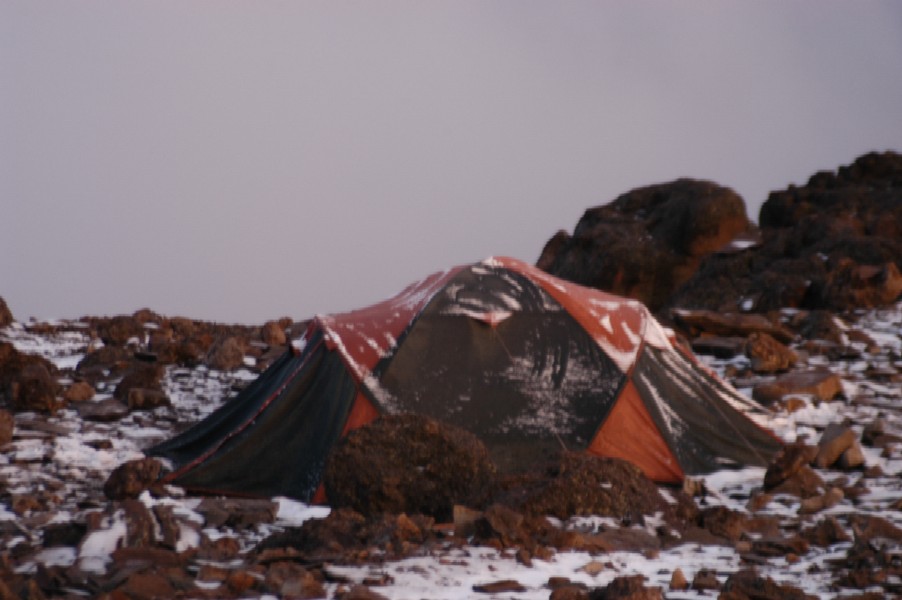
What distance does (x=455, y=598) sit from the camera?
16.5 ft

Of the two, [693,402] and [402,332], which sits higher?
[402,332]

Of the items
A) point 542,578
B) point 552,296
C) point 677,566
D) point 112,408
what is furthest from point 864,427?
point 112,408

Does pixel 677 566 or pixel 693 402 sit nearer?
pixel 677 566

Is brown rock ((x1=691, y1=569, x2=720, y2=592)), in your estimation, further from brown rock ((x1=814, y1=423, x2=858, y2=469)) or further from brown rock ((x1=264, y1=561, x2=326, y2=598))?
brown rock ((x1=814, y1=423, x2=858, y2=469))

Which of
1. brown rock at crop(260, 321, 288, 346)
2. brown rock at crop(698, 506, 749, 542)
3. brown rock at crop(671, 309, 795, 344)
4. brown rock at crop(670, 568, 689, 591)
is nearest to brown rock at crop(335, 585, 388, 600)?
brown rock at crop(670, 568, 689, 591)

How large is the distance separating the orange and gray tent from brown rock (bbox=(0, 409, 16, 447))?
1.55m

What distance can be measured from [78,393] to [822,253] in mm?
13758

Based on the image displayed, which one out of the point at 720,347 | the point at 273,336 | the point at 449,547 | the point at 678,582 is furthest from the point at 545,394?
the point at 273,336

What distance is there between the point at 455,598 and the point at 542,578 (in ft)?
1.93

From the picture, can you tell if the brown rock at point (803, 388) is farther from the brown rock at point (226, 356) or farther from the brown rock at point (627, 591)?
the brown rock at point (627, 591)

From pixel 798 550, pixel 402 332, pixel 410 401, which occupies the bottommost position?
pixel 798 550

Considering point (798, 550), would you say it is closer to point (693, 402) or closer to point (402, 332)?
point (693, 402)

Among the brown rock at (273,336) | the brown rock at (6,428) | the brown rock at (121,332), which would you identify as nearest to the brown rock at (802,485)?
the brown rock at (6,428)

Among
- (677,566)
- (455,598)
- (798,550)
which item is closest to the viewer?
(455,598)
